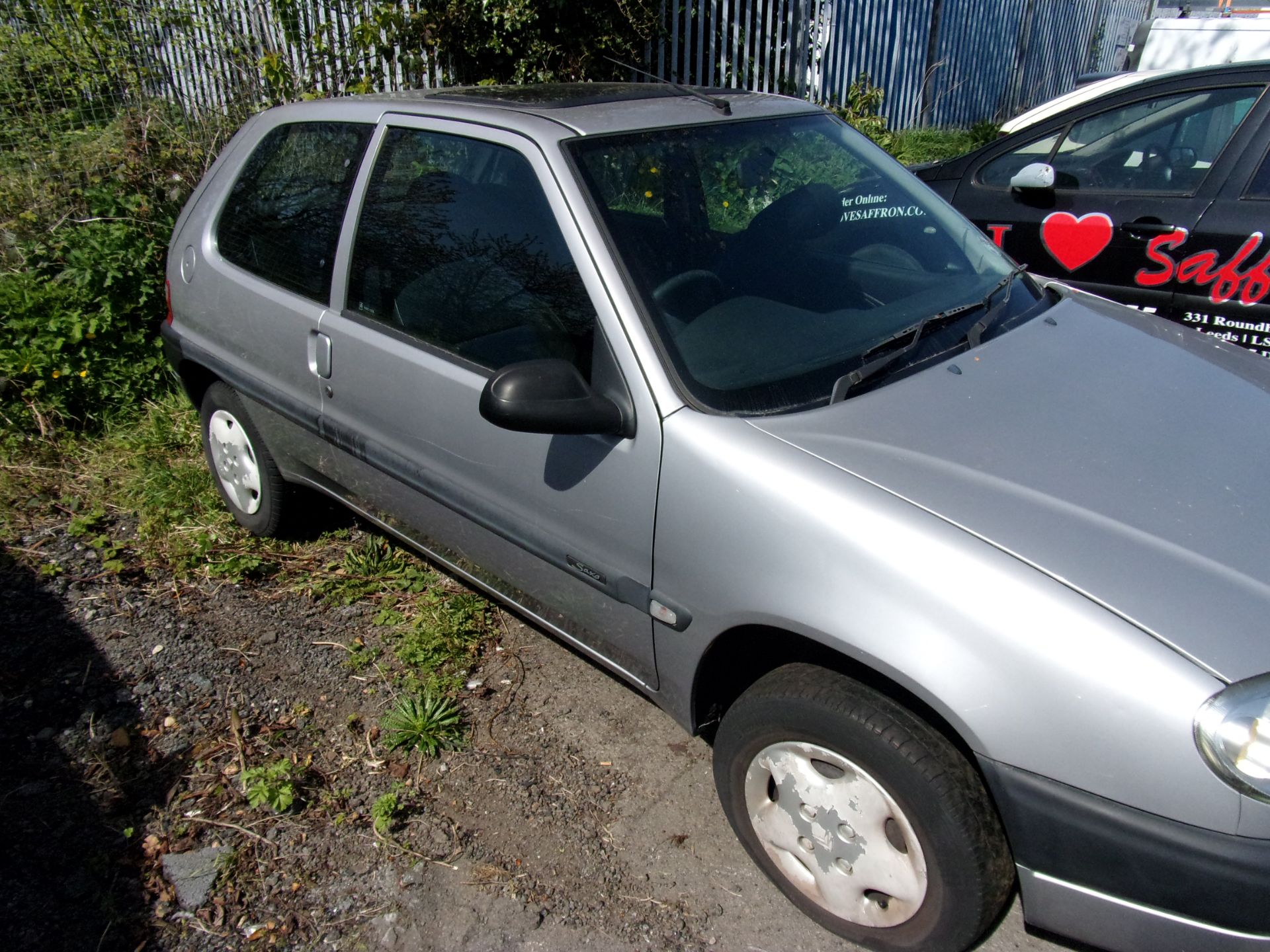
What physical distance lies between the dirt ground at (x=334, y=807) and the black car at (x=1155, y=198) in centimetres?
280

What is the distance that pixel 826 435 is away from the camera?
2.12 meters

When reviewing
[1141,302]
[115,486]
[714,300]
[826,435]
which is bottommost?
[115,486]

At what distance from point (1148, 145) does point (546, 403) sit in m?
3.54

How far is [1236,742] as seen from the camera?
160cm

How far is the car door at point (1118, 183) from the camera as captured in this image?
4.09 m

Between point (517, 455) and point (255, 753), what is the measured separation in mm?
1268

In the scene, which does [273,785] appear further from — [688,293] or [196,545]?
[688,293]

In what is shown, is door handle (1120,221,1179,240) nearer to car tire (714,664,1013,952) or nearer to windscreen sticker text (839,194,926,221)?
windscreen sticker text (839,194,926,221)

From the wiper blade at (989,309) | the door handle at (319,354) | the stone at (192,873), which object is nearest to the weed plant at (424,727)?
the stone at (192,873)

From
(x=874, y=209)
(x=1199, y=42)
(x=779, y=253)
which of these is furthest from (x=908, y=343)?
(x=1199, y=42)

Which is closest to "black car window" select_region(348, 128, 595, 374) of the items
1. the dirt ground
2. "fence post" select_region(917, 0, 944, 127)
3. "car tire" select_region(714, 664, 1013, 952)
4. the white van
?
"car tire" select_region(714, 664, 1013, 952)

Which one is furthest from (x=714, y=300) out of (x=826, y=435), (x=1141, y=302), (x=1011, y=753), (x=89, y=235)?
(x=89, y=235)

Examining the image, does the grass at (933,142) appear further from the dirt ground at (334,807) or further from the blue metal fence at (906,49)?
the dirt ground at (334,807)

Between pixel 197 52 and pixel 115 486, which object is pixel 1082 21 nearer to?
pixel 197 52
